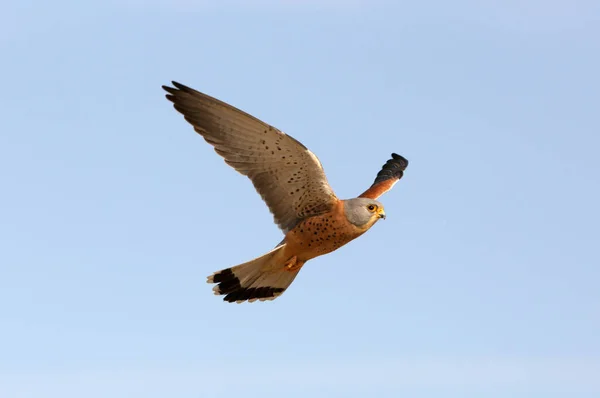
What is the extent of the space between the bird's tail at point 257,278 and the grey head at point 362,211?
1035mm

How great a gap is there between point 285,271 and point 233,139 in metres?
2.13

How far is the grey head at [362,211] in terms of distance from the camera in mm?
11164

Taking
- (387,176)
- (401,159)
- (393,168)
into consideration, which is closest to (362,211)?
(387,176)

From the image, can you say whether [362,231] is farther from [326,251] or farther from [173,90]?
[173,90]

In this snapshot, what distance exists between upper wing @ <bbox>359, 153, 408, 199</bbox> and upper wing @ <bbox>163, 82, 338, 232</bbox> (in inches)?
102

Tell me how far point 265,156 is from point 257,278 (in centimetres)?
193

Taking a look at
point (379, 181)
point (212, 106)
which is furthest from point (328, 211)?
point (379, 181)

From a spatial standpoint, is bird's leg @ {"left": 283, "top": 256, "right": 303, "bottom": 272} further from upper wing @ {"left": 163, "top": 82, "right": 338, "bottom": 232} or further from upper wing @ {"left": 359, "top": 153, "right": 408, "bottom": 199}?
upper wing @ {"left": 359, "top": 153, "right": 408, "bottom": 199}

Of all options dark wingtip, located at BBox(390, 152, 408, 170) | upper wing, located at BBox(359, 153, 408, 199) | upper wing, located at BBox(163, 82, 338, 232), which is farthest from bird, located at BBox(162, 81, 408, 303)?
dark wingtip, located at BBox(390, 152, 408, 170)

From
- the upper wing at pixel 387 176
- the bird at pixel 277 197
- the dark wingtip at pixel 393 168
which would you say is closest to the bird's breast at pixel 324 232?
the bird at pixel 277 197

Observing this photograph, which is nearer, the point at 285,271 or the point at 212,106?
the point at 212,106

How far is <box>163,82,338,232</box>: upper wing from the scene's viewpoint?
1055cm

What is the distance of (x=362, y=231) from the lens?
37.0 ft

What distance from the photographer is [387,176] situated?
14742 mm
